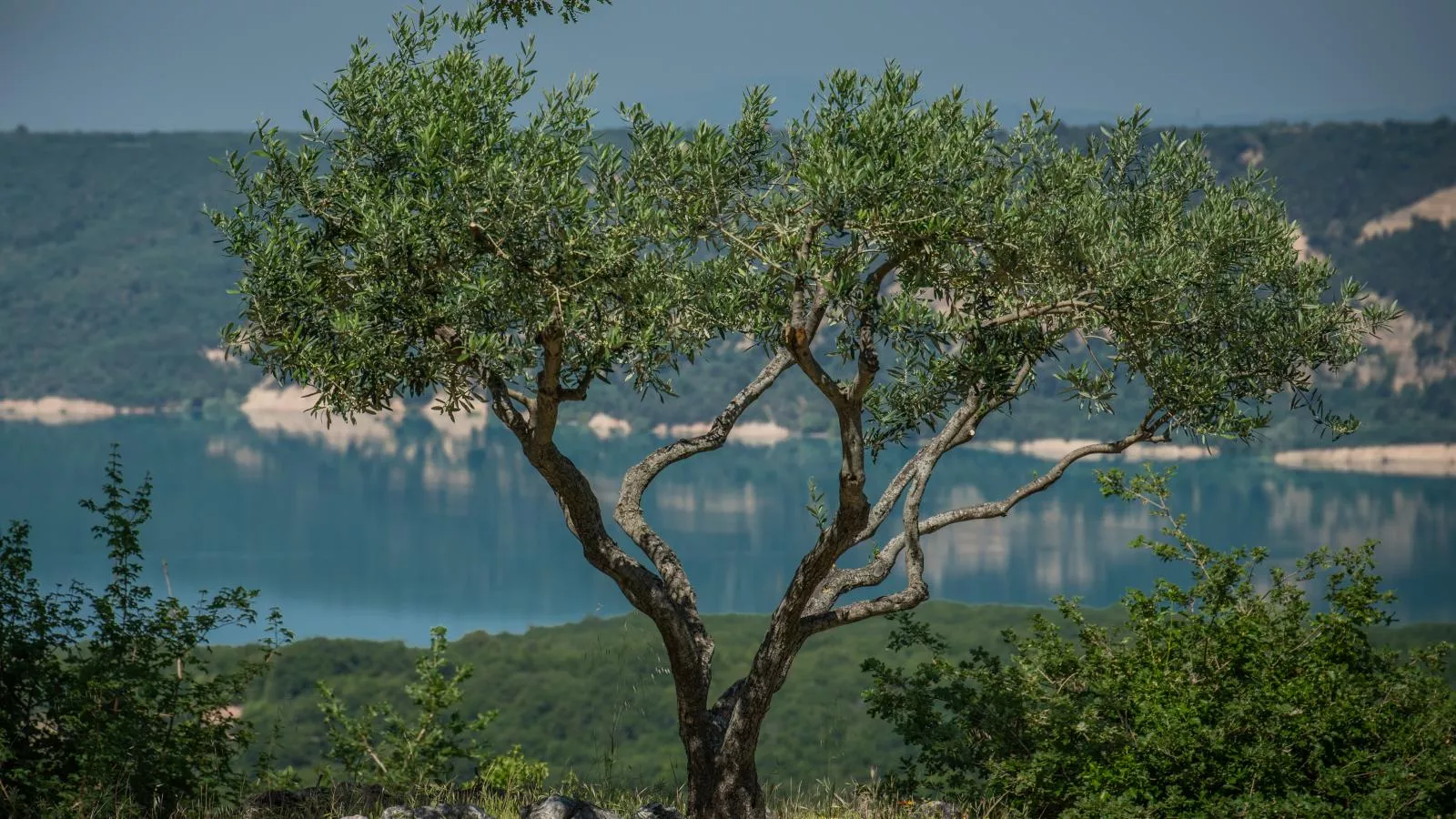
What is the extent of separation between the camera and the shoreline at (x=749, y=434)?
3241 inches

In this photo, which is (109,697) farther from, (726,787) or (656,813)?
(726,787)

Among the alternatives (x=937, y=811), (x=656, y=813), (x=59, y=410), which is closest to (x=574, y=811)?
(x=656, y=813)

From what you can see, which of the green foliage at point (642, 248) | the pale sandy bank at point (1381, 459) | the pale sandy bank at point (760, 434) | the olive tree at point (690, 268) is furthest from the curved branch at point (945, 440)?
the pale sandy bank at point (760, 434)

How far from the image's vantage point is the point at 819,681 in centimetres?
3309

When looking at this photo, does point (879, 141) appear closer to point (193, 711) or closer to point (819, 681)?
point (193, 711)

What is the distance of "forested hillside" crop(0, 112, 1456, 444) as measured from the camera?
88.8 meters

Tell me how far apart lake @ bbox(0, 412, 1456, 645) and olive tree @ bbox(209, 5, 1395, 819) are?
30608mm

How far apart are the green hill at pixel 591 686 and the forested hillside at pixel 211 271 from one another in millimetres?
37594

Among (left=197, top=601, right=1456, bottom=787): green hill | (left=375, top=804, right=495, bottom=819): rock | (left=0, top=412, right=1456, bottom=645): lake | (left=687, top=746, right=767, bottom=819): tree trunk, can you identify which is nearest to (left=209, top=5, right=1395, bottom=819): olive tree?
(left=687, top=746, right=767, bottom=819): tree trunk

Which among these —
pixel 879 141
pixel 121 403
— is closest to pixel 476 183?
pixel 879 141

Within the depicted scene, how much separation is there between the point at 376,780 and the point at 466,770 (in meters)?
17.6

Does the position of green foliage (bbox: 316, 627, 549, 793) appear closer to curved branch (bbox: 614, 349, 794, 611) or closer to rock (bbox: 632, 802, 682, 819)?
rock (bbox: 632, 802, 682, 819)

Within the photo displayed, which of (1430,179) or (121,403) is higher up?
(1430,179)

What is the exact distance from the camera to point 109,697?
6.83 m
